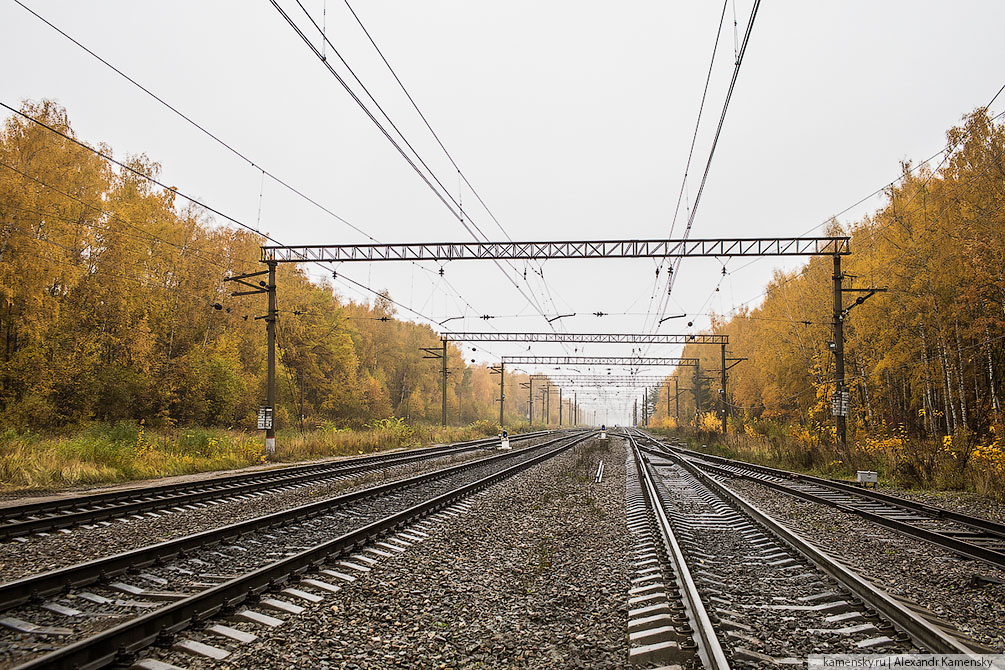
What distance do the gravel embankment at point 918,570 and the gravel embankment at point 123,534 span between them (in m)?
9.05

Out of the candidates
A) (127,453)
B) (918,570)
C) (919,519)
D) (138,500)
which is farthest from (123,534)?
(919,519)

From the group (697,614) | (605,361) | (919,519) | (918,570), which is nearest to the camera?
(697,614)

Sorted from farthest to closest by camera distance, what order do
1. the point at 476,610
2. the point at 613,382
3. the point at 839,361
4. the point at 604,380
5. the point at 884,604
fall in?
1. the point at 604,380
2. the point at 613,382
3. the point at 839,361
4. the point at 476,610
5. the point at 884,604

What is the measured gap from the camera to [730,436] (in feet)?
125

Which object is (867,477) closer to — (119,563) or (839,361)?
(839,361)

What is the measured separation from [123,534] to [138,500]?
3.32 meters

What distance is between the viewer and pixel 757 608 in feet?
19.3

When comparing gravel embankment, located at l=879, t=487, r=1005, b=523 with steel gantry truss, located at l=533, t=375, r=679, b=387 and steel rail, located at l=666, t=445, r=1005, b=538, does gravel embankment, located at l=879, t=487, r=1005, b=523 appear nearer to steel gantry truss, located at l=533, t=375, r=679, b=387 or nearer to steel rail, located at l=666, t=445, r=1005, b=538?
steel rail, located at l=666, t=445, r=1005, b=538

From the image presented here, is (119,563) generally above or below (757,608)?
above

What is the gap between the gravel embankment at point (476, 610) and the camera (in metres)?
4.62

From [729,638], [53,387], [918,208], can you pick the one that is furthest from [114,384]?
[918,208]

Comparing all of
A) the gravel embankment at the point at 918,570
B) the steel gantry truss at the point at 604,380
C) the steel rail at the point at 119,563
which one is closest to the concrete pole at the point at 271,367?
the steel rail at the point at 119,563

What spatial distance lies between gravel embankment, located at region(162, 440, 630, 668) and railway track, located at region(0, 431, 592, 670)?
31 centimetres

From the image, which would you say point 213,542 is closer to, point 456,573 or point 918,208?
point 456,573
